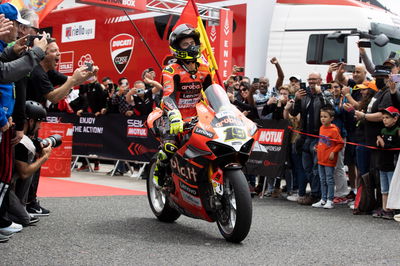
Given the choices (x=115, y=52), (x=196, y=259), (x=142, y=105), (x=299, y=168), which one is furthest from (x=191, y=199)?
(x=115, y=52)

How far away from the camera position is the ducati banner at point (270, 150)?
10.8 meters

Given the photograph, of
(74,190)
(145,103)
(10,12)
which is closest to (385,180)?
(74,190)

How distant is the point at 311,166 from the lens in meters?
10.3

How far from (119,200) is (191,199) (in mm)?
3161

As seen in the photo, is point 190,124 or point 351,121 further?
point 351,121

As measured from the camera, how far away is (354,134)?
10.0 meters

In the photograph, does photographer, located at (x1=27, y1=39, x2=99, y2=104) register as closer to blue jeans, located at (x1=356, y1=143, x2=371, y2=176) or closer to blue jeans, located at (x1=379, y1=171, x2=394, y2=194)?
blue jeans, located at (x1=379, y1=171, x2=394, y2=194)

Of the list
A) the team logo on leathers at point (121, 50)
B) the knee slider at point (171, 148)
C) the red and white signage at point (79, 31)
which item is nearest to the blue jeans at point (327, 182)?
the knee slider at point (171, 148)

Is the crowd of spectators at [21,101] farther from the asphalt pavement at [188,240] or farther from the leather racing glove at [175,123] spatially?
the leather racing glove at [175,123]

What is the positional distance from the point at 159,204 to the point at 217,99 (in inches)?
71.4

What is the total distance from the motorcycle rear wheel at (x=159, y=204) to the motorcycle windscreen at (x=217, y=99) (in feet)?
4.44

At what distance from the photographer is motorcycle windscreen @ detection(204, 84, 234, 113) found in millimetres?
6664

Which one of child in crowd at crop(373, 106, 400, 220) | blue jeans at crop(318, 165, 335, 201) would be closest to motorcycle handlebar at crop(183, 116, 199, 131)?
child in crowd at crop(373, 106, 400, 220)

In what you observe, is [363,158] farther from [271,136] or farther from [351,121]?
[271,136]
